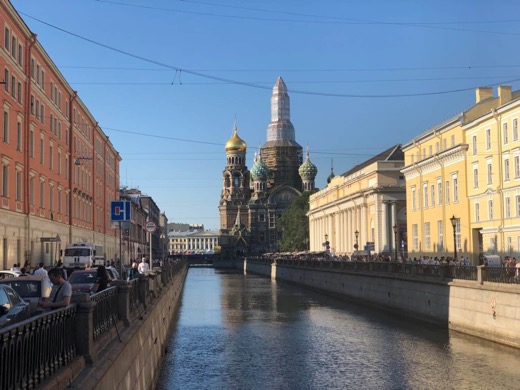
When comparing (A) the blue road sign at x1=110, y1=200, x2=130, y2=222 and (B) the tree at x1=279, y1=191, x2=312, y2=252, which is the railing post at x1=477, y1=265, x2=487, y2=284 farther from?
(B) the tree at x1=279, y1=191, x2=312, y2=252

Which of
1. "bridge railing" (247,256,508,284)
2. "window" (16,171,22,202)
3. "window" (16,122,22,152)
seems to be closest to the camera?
"bridge railing" (247,256,508,284)

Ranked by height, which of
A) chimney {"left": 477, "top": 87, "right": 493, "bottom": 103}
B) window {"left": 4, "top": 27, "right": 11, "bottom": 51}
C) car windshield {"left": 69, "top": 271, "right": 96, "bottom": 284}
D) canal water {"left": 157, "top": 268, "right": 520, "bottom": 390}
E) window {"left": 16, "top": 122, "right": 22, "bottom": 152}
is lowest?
canal water {"left": 157, "top": 268, "right": 520, "bottom": 390}

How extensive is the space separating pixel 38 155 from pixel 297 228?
10123 centimetres

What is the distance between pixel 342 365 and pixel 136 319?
8.61 metres

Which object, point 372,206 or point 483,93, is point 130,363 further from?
point 372,206

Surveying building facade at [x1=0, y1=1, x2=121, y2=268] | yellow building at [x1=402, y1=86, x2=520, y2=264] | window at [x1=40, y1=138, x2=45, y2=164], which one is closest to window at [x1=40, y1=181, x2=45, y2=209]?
building facade at [x1=0, y1=1, x2=121, y2=268]

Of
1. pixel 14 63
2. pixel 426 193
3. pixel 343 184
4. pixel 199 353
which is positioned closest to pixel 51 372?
pixel 199 353

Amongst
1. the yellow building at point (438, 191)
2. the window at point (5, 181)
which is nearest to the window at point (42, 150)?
the window at point (5, 181)

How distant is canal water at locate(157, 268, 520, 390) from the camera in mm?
20672

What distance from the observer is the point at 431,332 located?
31.7m

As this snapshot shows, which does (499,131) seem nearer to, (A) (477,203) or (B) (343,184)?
(A) (477,203)

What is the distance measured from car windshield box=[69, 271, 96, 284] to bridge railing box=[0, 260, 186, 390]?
10247mm

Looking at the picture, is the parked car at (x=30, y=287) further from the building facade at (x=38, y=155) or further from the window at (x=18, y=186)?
the window at (x=18, y=186)

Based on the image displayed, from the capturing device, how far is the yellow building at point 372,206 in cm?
8462
